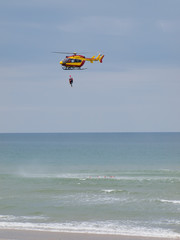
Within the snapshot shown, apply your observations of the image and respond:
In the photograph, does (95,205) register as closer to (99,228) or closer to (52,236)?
(99,228)

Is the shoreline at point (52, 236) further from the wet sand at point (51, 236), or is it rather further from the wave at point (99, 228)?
the wave at point (99, 228)

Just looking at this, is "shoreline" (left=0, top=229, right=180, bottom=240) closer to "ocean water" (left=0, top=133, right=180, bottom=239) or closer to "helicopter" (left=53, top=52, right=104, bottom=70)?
"ocean water" (left=0, top=133, right=180, bottom=239)

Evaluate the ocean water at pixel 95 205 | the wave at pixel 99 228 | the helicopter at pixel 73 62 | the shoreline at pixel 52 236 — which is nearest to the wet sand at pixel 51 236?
the shoreline at pixel 52 236

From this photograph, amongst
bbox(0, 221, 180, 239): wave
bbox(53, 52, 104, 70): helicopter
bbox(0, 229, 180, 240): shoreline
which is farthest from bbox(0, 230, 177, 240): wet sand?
bbox(53, 52, 104, 70): helicopter

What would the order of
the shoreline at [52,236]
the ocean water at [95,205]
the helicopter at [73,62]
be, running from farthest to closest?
the helicopter at [73,62] → the ocean water at [95,205] → the shoreline at [52,236]

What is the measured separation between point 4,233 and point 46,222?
394 centimetres

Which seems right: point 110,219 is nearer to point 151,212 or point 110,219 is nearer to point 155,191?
point 151,212

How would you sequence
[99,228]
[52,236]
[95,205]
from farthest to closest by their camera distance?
1. [95,205]
2. [99,228]
3. [52,236]

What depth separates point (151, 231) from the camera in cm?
2872

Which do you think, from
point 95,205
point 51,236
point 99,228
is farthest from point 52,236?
point 95,205

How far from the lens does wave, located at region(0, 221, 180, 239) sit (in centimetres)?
2811

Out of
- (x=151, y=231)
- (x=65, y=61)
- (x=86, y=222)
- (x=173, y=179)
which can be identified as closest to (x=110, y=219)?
(x=86, y=222)

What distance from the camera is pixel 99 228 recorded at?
29.6 meters

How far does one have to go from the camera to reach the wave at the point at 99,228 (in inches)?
1107
